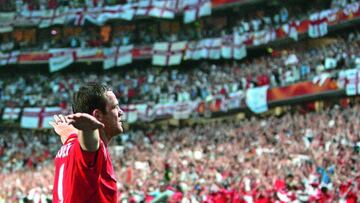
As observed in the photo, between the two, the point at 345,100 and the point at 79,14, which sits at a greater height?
the point at 79,14

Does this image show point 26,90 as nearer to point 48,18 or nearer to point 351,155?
point 48,18

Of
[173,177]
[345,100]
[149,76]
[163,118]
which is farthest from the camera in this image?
[149,76]

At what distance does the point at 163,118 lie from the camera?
39750 mm

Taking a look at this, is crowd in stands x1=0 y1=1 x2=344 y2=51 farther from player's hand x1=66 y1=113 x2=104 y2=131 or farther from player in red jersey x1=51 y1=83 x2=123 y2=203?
player's hand x1=66 y1=113 x2=104 y2=131

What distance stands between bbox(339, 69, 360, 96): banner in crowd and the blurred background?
8 cm

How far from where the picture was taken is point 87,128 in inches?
140

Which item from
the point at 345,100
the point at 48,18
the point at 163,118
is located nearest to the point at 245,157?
the point at 345,100

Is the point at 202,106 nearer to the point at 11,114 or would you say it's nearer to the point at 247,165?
the point at 11,114

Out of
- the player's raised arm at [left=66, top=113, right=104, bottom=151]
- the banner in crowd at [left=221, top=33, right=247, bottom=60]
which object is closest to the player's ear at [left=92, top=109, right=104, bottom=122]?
the player's raised arm at [left=66, top=113, right=104, bottom=151]

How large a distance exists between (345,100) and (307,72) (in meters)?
1.92

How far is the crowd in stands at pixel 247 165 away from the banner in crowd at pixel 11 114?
12326 mm

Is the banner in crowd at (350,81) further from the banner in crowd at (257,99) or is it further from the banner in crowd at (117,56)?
the banner in crowd at (117,56)

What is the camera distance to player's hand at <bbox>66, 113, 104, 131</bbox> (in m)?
3.50

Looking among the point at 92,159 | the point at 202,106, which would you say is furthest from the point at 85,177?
Result: the point at 202,106
